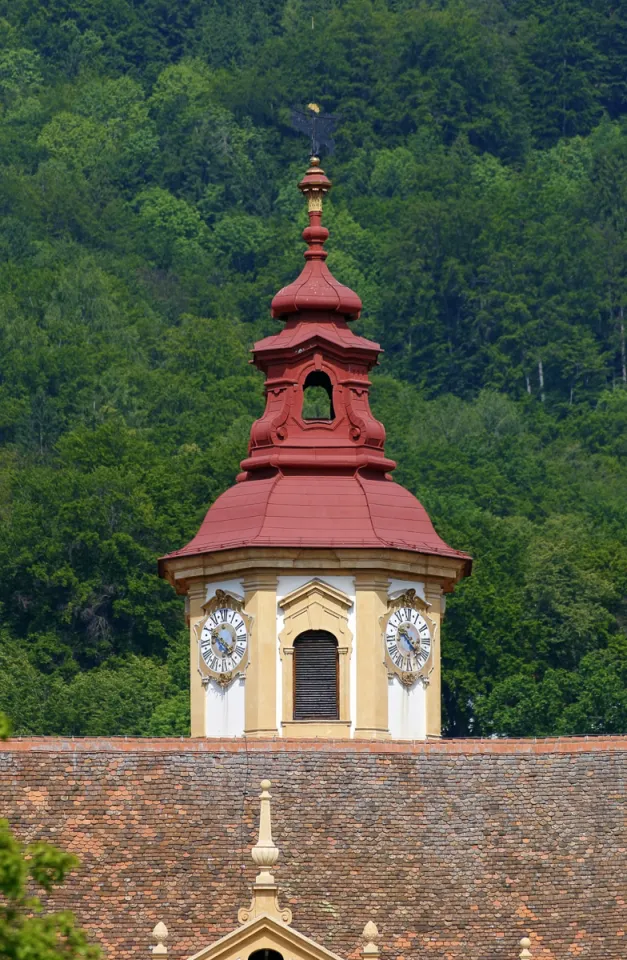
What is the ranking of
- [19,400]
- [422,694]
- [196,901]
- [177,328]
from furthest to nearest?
[177,328]
[19,400]
[422,694]
[196,901]

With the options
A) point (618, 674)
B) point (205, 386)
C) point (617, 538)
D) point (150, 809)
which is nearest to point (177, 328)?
point (205, 386)

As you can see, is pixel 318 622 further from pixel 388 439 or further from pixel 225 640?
pixel 388 439

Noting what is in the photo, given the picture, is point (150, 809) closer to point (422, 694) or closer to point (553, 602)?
point (422, 694)

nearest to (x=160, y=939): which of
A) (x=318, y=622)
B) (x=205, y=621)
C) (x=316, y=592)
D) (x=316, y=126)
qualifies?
(x=318, y=622)

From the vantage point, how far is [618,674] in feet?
392

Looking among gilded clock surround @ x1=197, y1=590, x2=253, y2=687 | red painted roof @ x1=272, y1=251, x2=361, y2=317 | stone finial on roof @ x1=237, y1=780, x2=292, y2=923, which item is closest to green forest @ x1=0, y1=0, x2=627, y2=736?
red painted roof @ x1=272, y1=251, x2=361, y2=317

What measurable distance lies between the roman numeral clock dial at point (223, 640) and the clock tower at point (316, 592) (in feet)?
0.06

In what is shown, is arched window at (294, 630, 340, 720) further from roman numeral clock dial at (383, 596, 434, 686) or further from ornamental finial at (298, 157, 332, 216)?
ornamental finial at (298, 157, 332, 216)

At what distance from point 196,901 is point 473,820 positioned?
16.5 ft

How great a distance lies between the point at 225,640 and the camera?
251 feet

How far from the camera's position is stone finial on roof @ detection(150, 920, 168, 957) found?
62.0 m

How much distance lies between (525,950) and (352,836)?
4.08 m

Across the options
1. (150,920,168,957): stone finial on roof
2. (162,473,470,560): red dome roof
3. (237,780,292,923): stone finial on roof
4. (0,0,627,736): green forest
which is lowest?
(150,920,168,957): stone finial on roof

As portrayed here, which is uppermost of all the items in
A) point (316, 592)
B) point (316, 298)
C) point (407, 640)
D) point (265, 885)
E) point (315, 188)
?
point (315, 188)
